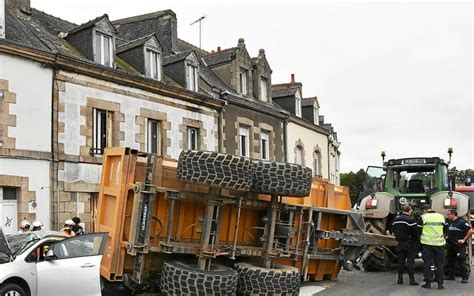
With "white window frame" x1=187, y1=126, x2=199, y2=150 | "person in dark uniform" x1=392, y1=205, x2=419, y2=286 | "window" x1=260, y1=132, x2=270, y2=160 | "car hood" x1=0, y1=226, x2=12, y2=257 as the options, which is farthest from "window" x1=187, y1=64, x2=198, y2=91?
"car hood" x1=0, y1=226, x2=12, y2=257

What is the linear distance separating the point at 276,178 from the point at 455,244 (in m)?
4.62

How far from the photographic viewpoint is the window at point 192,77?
19.5m

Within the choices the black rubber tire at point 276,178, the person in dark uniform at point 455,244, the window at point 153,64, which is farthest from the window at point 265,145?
the black rubber tire at point 276,178

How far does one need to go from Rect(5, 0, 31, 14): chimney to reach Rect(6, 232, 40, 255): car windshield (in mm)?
9716

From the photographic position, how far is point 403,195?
41.8 ft

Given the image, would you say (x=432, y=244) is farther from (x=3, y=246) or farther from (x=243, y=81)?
(x=243, y=81)

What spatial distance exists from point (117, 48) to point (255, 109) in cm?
647

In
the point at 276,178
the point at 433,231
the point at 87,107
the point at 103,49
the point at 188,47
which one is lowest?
the point at 433,231

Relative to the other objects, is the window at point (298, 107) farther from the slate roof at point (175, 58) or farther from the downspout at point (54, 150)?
the downspout at point (54, 150)

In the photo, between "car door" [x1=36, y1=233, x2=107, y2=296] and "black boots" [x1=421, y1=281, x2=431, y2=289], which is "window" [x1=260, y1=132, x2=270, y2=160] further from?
"car door" [x1=36, y1=233, x2=107, y2=296]

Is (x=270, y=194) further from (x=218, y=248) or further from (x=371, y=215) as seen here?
(x=371, y=215)

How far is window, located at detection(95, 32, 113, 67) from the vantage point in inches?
635

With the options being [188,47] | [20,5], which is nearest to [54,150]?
[20,5]

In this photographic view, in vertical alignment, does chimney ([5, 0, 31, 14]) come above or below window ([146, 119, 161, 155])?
above
